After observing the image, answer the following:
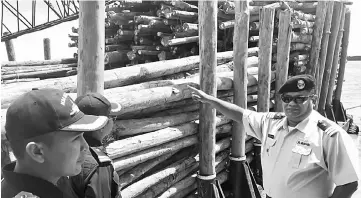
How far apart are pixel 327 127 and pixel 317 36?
204 inches

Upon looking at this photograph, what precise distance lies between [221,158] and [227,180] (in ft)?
1.38

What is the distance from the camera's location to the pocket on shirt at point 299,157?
2829mm

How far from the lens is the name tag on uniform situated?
284 cm

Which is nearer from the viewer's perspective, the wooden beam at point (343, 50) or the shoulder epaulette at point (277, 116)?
the shoulder epaulette at point (277, 116)

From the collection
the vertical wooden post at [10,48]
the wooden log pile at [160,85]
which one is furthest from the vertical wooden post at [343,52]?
the vertical wooden post at [10,48]

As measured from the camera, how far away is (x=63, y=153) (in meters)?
1.40

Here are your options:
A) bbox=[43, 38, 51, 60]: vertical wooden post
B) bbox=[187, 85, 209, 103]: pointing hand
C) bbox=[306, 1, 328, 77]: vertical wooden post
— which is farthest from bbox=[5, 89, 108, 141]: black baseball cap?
bbox=[43, 38, 51, 60]: vertical wooden post

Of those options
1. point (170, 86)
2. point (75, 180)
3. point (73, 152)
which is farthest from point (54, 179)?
point (170, 86)

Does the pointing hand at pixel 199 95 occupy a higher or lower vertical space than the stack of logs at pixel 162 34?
lower

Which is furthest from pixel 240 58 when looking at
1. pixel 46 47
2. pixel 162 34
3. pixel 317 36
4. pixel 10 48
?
pixel 10 48

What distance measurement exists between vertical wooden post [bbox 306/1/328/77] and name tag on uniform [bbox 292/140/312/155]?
484 cm

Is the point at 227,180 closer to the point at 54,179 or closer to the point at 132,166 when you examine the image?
the point at 132,166

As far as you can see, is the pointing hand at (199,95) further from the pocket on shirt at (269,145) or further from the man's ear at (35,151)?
the man's ear at (35,151)

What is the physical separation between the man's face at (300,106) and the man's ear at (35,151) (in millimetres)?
2302
